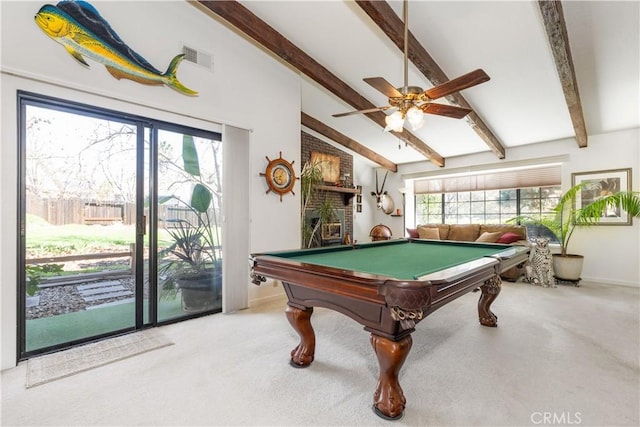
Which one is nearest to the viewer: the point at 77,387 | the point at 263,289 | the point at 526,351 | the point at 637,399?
the point at 637,399

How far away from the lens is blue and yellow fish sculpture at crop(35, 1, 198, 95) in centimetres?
223

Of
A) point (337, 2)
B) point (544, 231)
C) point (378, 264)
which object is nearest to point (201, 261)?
point (378, 264)

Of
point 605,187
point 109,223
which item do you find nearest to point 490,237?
point 605,187

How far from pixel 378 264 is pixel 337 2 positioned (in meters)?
2.55

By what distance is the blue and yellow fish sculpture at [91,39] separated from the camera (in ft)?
7.32

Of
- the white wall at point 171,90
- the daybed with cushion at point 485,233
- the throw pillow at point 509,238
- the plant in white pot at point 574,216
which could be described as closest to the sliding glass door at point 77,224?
the white wall at point 171,90

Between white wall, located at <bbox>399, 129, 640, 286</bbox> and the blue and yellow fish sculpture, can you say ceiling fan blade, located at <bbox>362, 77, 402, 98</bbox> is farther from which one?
white wall, located at <bbox>399, 129, 640, 286</bbox>

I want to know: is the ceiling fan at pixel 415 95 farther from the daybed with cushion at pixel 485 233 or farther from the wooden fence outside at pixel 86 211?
the daybed with cushion at pixel 485 233

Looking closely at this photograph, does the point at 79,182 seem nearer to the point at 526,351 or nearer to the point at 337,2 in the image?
the point at 337,2

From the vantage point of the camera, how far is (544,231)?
17.8 feet

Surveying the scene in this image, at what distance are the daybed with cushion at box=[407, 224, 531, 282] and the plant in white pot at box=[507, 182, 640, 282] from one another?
0.43 metres

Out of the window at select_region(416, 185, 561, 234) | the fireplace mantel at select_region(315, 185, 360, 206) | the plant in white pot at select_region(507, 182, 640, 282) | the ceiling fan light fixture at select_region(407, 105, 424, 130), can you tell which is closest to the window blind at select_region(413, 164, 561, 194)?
the window at select_region(416, 185, 561, 234)

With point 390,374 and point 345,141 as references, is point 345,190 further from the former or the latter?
point 390,374

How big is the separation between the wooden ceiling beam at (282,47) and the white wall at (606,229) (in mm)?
3245
